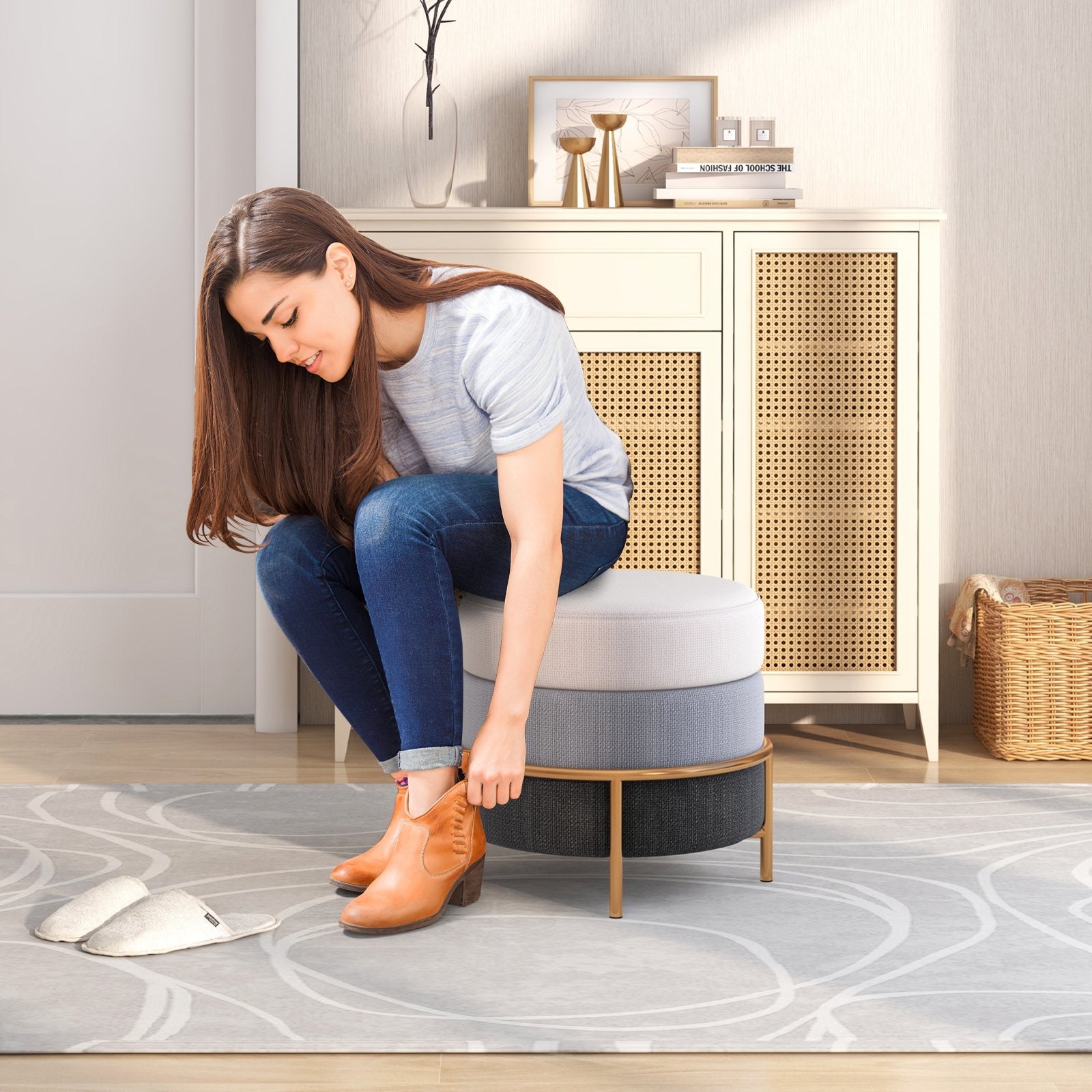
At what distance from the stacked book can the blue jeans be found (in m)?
1.07

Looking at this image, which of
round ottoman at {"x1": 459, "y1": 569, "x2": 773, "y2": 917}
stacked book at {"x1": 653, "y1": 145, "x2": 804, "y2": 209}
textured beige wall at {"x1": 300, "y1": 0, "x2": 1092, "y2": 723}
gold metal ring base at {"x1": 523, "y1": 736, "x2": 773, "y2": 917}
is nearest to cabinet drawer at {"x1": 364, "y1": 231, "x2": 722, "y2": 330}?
stacked book at {"x1": 653, "y1": 145, "x2": 804, "y2": 209}

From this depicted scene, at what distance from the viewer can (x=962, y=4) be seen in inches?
111

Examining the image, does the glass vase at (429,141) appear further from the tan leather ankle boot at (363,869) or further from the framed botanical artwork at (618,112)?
the tan leather ankle boot at (363,869)

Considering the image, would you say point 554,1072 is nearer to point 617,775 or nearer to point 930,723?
point 617,775

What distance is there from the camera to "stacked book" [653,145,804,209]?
263cm

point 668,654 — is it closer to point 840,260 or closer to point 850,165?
point 840,260

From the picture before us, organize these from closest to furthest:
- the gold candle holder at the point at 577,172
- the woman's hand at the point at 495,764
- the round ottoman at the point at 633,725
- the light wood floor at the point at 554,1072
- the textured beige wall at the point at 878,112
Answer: the light wood floor at the point at 554,1072
the woman's hand at the point at 495,764
the round ottoman at the point at 633,725
the gold candle holder at the point at 577,172
the textured beige wall at the point at 878,112

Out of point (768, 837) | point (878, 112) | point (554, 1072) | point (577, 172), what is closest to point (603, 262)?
point (577, 172)

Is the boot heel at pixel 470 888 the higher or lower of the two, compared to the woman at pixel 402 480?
lower

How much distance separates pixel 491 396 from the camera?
1.61 metres

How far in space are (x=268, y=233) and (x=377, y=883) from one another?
775mm

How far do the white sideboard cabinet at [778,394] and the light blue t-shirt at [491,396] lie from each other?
2.49 feet

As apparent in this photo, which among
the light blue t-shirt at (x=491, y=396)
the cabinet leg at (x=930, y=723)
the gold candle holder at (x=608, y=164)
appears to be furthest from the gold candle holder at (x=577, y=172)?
the cabinet leg at (x=930, y=723)

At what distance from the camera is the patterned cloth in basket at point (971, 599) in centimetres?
275
